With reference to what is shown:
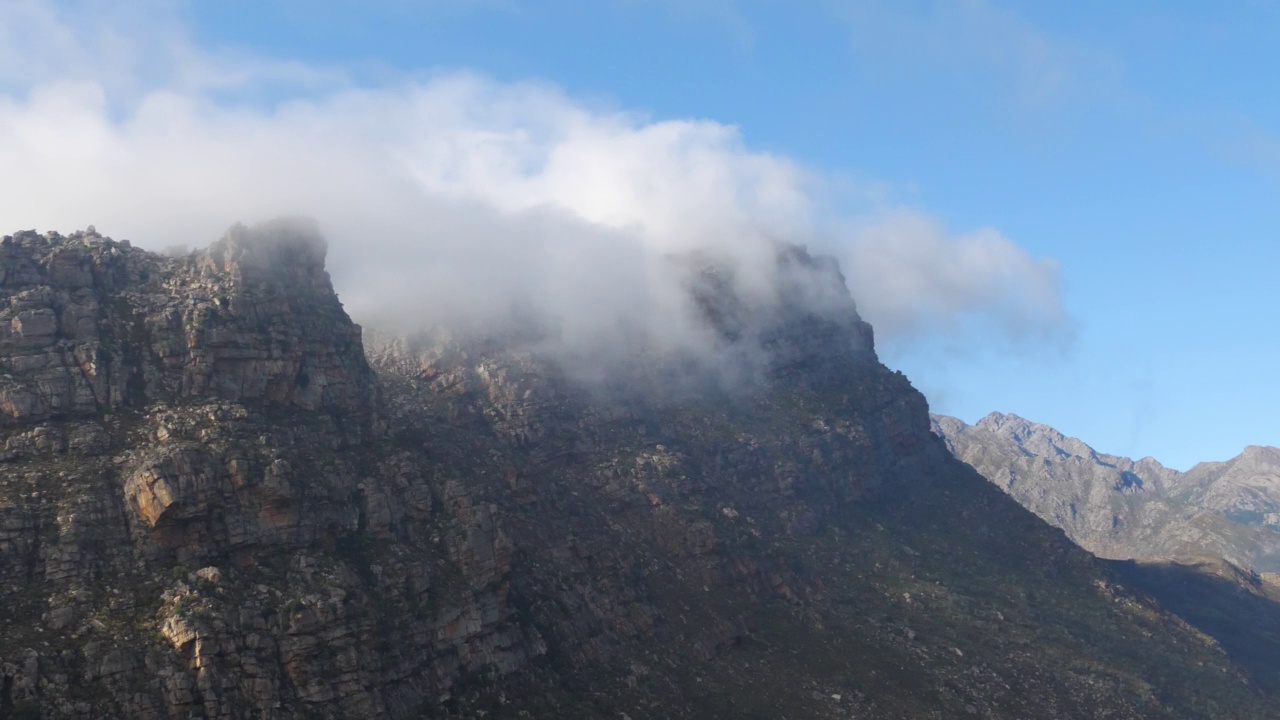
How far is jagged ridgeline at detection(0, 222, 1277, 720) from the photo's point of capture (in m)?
82.0

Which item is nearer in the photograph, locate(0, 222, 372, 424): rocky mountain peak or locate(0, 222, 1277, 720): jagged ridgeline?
locate(0, 222, 1277, 720): jagged ridgeline

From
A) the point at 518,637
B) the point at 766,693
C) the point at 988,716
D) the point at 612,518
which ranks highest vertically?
the point at 612,518

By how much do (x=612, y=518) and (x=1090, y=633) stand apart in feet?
236

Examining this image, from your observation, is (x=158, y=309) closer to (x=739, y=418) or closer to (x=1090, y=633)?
(x=739, y=418)

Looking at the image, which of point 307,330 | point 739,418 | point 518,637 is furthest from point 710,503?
point 307,330

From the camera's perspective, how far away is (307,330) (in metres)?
110

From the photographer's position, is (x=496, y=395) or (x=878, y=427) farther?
(x=878, y=427)

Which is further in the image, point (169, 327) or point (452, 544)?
point (452, 544)

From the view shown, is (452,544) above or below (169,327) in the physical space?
below

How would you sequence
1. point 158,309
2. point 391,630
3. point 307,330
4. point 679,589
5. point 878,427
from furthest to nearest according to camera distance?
point 878,427 < point 679,589 < point 307,330 < point 158,309 < point 391,630

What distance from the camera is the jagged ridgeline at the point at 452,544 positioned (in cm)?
8200

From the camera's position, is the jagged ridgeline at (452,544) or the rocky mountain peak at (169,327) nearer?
the jagged ridgeline at (452,544)

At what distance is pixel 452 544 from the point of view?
104875 millimetres

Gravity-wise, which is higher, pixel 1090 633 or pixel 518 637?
pixel 518 637
